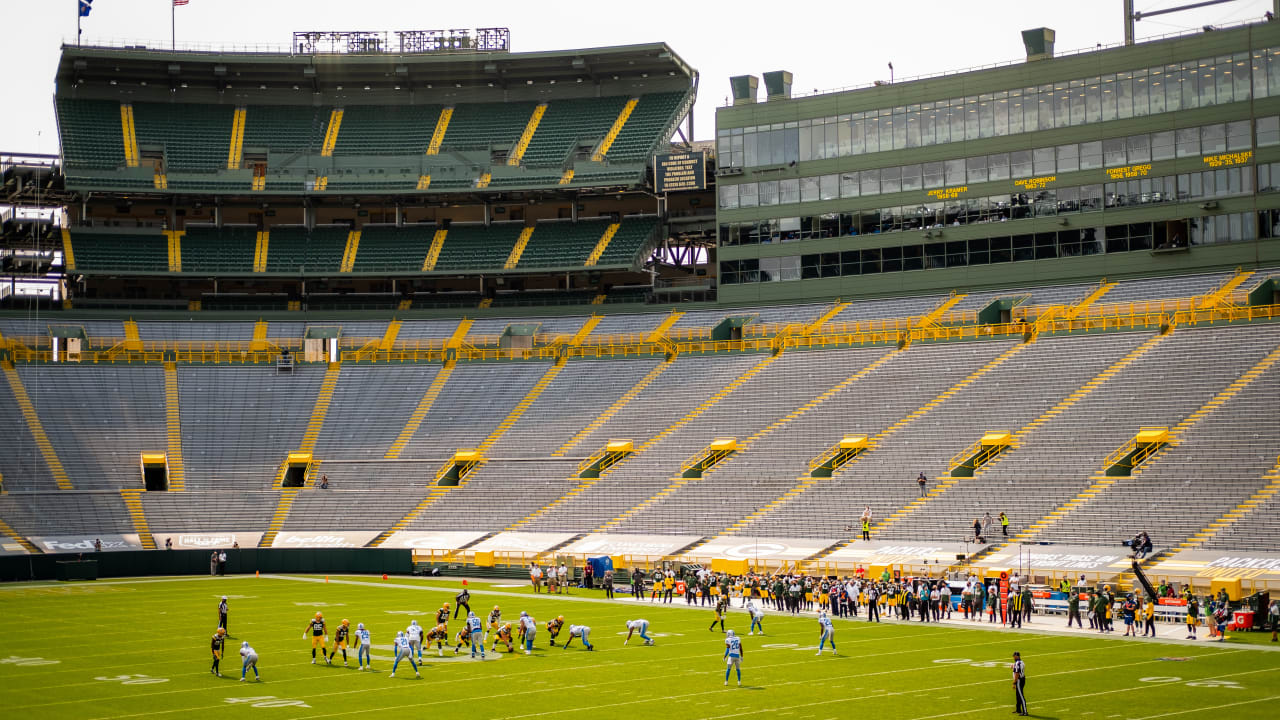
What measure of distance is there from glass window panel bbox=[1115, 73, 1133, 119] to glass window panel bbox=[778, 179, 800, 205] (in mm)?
17687

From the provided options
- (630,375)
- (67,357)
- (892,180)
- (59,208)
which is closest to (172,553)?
(67,357)

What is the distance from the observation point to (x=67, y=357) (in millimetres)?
72750

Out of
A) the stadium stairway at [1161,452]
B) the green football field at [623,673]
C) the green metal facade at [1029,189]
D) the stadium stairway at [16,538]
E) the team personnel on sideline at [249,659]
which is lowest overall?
the green football field at [623,673]

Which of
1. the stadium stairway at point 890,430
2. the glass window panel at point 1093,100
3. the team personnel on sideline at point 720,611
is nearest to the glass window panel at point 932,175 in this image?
the glass window panel at point 1093,100

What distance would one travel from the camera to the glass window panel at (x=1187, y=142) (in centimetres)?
6350

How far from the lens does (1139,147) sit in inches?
2569

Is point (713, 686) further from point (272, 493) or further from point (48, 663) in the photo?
point (272, 493)

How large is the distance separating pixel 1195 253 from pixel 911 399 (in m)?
15.8

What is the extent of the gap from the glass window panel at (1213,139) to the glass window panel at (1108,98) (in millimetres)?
4551

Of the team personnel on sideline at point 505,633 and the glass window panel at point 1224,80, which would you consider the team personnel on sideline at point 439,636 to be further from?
the glass window panel at point 1224,80

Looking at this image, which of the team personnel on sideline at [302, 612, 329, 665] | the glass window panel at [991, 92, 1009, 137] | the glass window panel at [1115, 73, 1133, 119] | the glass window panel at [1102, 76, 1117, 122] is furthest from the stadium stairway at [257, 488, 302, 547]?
the glass window panel at [1115, 73, 1133, 119]

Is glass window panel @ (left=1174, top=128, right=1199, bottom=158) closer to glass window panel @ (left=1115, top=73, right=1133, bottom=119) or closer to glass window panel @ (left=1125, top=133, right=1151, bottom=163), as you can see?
glass window panel @ (left=1125, top=133, right=1151, bottom=163)

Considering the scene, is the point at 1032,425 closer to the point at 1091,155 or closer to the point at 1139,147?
the point at 1091,155

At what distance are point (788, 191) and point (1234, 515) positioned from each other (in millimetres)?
35546
